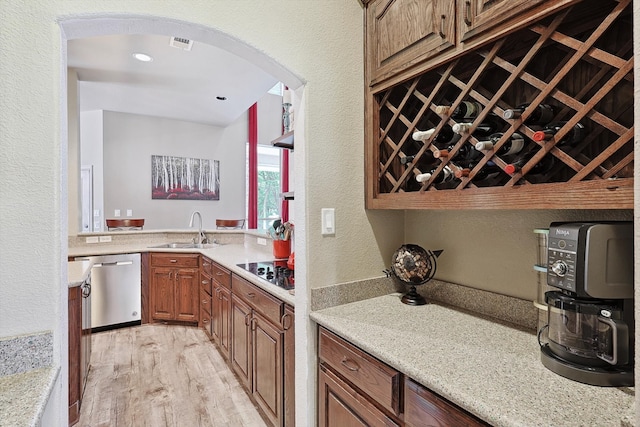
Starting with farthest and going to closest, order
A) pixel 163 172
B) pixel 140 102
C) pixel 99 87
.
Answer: pixel 163 172, pixel 140 102, pixel 99 87

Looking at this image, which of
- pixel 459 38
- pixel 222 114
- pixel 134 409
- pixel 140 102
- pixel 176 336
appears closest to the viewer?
pixel 459 38

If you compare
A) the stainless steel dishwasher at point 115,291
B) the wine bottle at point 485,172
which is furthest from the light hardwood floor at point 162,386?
the wine bottle at point 485,172

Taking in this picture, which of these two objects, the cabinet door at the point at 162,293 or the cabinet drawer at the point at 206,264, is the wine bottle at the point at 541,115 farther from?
the cabinet door at the point at 162,293

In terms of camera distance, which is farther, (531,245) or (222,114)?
(222,114)

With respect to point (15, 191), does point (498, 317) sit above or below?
below

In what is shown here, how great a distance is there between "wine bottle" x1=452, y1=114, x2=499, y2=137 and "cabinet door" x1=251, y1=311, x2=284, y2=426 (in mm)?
1306

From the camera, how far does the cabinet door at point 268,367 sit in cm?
Result: 180

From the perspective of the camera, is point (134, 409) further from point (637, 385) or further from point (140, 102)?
point (140, 102)

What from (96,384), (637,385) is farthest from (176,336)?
(637,385)

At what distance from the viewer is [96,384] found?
250 cm

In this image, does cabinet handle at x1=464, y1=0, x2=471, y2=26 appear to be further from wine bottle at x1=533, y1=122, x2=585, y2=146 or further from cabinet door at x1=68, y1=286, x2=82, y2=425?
cabinet door at x1=68, y1=286, x2=82, y2=425

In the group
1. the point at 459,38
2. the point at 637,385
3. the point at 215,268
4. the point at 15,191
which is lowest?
the point at 215,268

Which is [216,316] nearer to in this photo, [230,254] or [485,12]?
[230,254]

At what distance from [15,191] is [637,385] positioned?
1.60 meters
